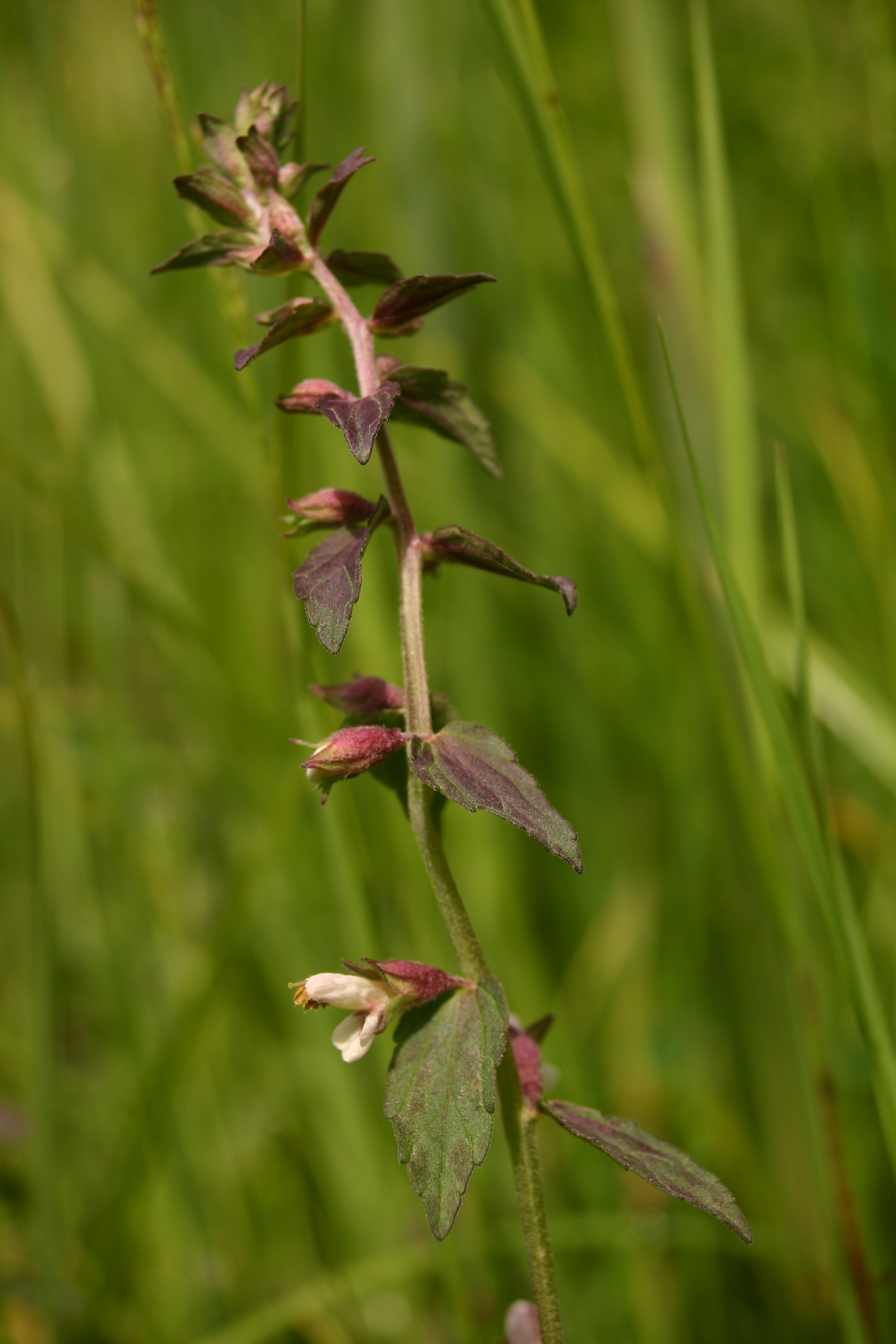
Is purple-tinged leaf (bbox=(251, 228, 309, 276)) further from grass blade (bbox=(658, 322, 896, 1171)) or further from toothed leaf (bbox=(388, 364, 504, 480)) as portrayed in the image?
grass blade (bbox=(658, 322, 896, 1171))

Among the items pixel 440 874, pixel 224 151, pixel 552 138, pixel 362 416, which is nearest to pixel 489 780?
pixel 440 874

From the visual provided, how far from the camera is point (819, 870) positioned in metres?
0.66

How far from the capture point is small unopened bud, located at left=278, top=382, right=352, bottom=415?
1.87 ft

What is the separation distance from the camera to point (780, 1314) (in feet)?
3.36

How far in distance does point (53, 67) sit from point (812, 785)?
1265mm

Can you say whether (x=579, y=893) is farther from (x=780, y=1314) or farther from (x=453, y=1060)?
(x=453, y=1060)

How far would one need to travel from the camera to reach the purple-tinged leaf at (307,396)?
22.5 inches

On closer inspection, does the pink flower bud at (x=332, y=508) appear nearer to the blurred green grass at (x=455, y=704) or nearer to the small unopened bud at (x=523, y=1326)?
the blurred green grass at (x=455, y=704)

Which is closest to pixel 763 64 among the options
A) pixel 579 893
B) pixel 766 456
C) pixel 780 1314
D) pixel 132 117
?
pixel 766 456

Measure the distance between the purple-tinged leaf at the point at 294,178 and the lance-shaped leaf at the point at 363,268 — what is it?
4 cm

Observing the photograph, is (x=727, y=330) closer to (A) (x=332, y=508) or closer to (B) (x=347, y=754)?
(A) (x=332, y=508)

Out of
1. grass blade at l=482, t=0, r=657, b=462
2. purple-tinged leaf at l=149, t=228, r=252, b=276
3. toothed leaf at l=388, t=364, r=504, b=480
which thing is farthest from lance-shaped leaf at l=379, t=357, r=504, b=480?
grass blade at l=482, t=0, r=657, b=462

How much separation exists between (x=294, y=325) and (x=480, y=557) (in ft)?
0.52

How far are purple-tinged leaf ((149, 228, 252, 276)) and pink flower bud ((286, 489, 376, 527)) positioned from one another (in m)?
0.15
